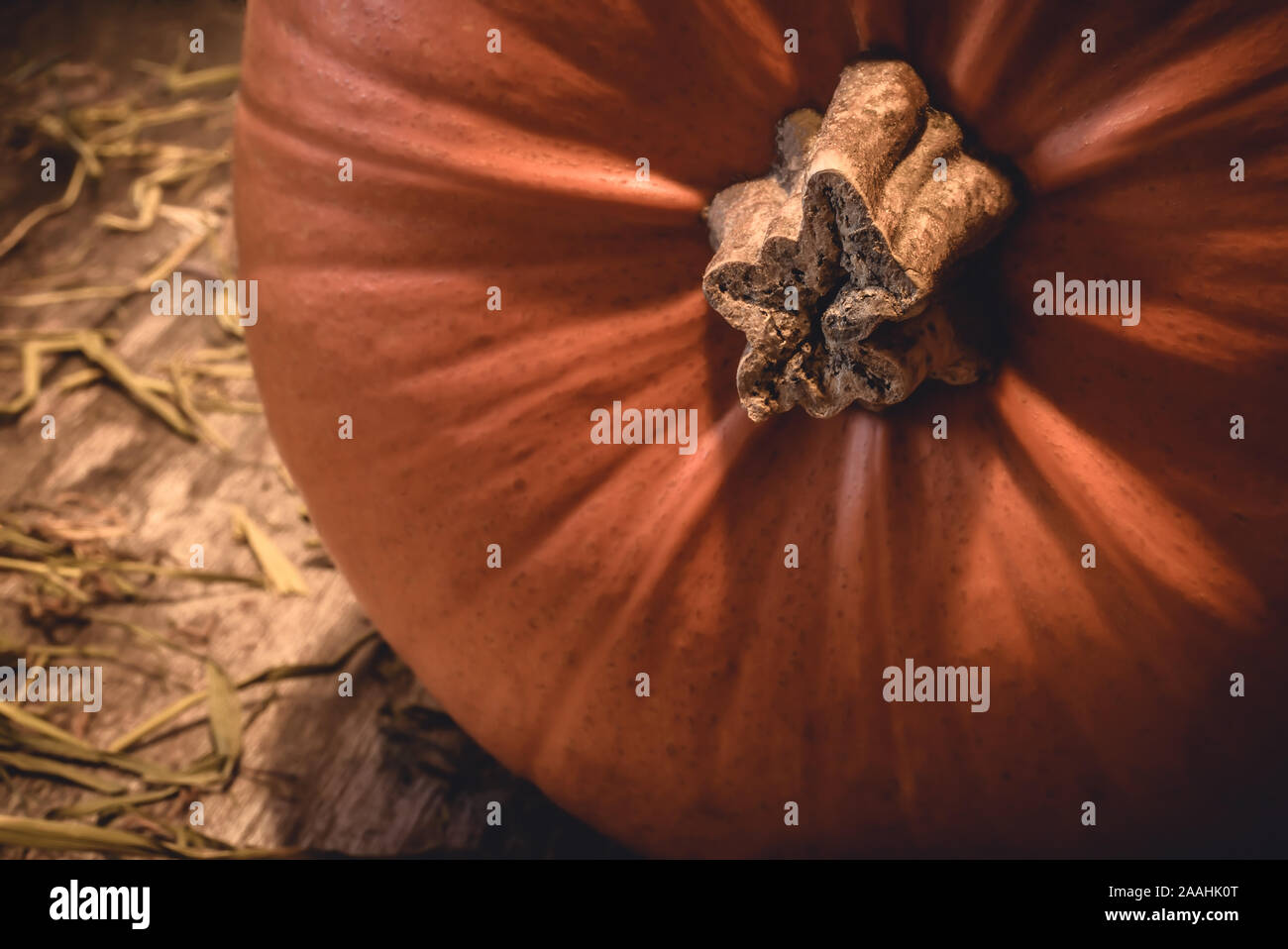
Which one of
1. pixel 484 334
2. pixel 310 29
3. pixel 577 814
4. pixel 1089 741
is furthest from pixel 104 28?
pixel 1089 741

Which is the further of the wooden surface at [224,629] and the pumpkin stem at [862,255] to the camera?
the wooden surface at [224,629]

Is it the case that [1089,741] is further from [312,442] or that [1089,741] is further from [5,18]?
[5,18]
